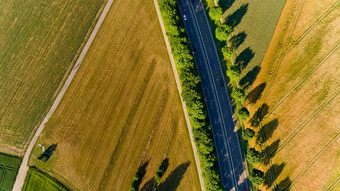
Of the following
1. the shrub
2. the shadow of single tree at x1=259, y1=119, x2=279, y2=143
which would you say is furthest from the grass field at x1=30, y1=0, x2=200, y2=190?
the shadow of single tree at x1=259, y1=119, x2=279, y2=143

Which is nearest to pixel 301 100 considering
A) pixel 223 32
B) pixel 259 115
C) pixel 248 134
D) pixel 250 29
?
pixel 259 115

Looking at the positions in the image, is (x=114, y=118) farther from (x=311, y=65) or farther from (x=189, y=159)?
(x=311, y=65)

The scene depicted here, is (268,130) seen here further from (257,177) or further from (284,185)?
(284,185)

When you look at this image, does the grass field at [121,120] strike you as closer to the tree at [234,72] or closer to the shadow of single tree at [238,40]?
the tree at [234,72]

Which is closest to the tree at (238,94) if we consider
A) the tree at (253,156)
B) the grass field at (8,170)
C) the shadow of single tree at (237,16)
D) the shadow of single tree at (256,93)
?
the shadow of single tree at (256,93)

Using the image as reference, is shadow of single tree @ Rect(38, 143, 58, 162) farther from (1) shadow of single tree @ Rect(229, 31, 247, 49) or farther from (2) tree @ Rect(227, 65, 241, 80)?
(1) shadow of single tree @ Rect(229, 31, 247, 49)

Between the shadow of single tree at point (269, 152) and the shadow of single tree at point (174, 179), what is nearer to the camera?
the shadow of single tree at point (174, 179)

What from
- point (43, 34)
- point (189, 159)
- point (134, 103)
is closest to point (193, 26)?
point (134, 103)
